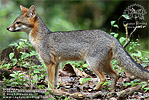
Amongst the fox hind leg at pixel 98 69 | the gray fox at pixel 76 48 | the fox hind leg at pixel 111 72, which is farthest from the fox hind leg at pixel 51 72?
the fox hind leg at pixel 111 72

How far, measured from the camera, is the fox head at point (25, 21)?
6.92m

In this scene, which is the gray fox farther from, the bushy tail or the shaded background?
the shaded background

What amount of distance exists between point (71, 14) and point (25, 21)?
11355 millimetres

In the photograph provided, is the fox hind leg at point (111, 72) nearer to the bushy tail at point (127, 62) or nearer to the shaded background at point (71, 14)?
the bushy tail at point (127, 62)

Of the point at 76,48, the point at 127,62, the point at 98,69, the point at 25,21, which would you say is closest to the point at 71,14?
the point at 25,21

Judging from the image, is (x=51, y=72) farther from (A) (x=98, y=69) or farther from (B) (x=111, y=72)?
(B) (x=111, y=72)

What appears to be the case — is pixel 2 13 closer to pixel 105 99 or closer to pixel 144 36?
pixel 144 36

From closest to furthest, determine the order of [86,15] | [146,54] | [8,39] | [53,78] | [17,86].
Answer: [17,86] < [53,78] < [146,54] < [8,39] < [86,15]

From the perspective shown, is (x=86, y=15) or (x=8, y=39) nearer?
(x=8, y=39)

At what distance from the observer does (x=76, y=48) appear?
7.01m

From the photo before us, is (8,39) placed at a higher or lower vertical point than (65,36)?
higher

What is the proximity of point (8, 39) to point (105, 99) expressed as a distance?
26.5 feet

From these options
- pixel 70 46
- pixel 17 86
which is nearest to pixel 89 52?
pixel 70 46

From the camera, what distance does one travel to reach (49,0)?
1547 centimetres
